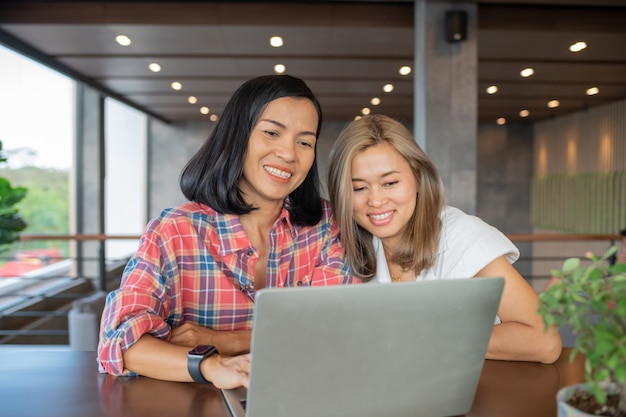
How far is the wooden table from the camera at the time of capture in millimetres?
964

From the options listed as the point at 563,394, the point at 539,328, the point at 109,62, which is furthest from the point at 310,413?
the point at 109,62

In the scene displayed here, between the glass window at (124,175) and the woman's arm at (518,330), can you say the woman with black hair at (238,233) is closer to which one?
the woman's arm at (518,330)

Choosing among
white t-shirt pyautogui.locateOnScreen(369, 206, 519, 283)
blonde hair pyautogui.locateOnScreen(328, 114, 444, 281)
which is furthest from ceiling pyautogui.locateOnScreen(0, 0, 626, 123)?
white t-shirt pyautogui.locateOnScreen(369, 206, 519, 283)

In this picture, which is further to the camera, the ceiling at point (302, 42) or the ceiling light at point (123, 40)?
the ceiling light at point (123, 40)

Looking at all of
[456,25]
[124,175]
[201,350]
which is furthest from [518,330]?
[124,175]

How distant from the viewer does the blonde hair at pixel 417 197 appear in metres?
1.57

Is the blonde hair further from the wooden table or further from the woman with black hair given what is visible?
the wooden table

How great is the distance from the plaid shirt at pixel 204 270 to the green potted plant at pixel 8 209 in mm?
2419

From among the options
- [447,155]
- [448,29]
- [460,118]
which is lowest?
[447,155]

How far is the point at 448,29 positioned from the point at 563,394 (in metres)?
3.92

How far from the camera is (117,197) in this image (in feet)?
31.1

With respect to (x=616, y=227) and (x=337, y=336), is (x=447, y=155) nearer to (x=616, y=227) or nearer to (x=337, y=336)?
(x=337, y=336)

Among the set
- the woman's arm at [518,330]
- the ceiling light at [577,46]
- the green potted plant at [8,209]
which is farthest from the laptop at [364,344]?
the ceiling light at [577,46]

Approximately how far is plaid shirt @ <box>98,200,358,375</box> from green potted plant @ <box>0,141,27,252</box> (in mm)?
2419
